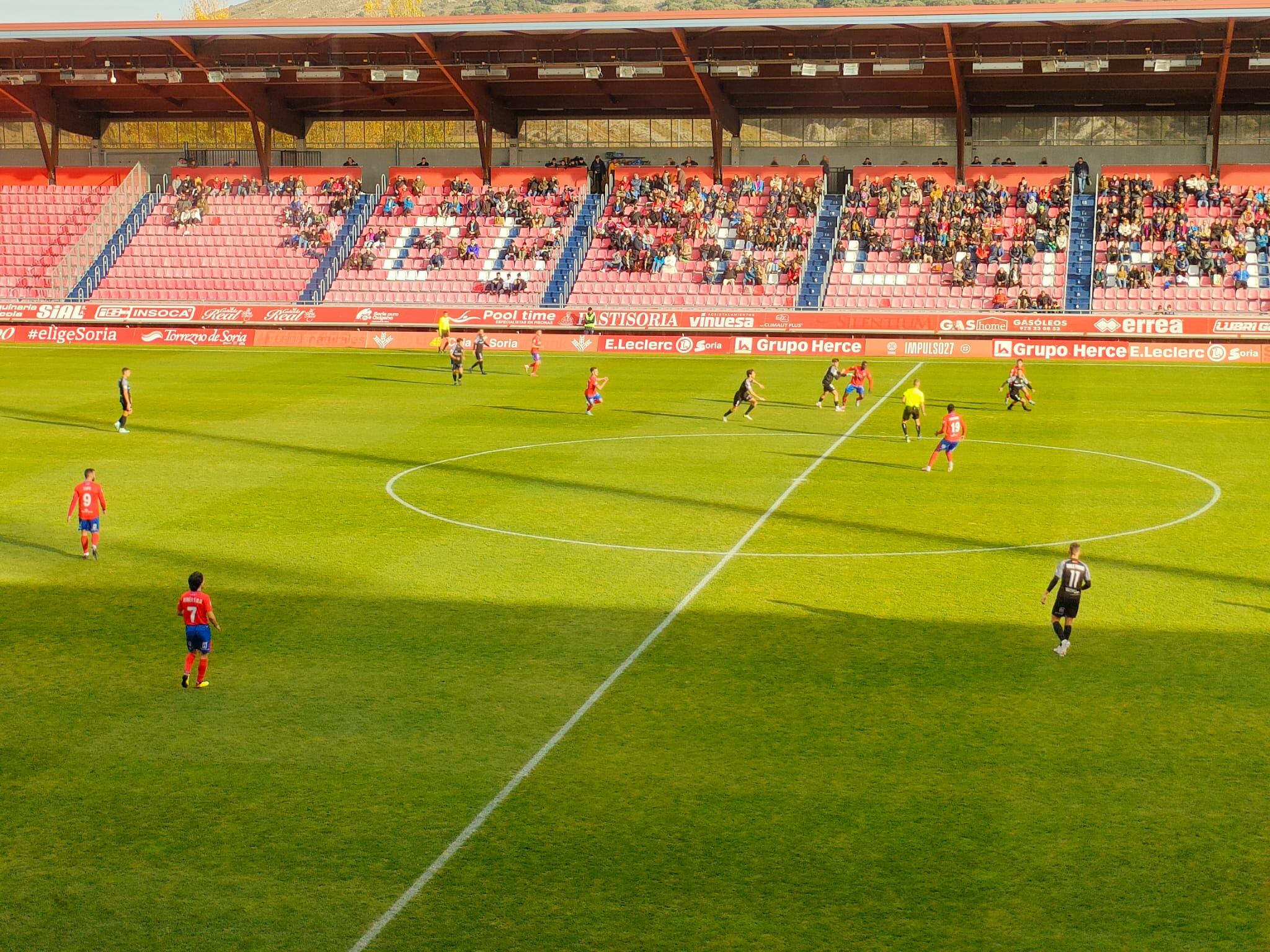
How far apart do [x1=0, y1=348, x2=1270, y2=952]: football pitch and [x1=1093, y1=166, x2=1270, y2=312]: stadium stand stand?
28751mm

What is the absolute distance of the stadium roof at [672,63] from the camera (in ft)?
193

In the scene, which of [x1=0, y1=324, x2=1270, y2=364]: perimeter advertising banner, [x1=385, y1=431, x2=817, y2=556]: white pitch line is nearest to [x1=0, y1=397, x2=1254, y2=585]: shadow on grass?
[x1=385, y1=431, x2=817, y2=556]: white pitch line


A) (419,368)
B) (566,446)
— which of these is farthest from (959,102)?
(566,446)

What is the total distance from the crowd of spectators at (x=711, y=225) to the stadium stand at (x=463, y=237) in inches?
118

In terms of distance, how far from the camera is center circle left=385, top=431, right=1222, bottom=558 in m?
23.0

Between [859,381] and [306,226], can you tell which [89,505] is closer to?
[859,381]

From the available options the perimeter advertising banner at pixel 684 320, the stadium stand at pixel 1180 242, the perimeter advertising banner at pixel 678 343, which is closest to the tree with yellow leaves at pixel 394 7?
the perimeter advertising banner at pixel 684 320

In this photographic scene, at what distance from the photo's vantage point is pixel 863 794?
13.3 metres

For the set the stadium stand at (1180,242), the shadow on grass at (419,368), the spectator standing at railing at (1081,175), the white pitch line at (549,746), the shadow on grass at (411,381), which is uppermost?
the spectator standing at railing at (1081,175)

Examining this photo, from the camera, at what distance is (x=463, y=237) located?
68.8 metres

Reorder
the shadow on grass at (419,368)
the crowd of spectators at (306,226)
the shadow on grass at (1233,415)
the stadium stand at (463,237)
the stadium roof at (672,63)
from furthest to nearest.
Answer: the crowd of spectators at (306,226), the stadium stand at (463,237), the stadium roof at (672,63), the shadow on grass at (419,368), the shadow on grass at (1233,415)

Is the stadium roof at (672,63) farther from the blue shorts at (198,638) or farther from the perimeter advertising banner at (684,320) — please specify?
the blue shorts at (198,638)

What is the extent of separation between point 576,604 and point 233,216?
57.3 m

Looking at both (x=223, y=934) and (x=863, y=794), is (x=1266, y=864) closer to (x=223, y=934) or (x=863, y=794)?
(x=863, y=794)
